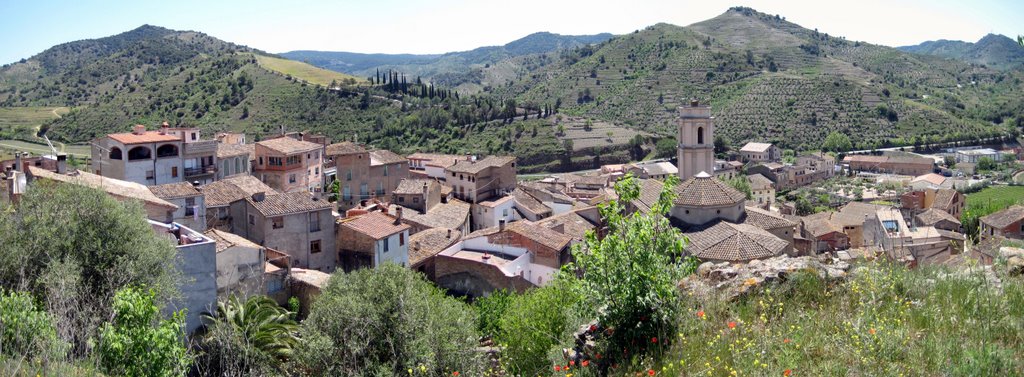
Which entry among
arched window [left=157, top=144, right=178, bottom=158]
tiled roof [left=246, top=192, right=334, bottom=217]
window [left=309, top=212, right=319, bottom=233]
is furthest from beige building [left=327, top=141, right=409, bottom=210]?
window [left=309, top=212, right=319, bottom=233]

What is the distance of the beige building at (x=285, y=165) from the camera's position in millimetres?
37094

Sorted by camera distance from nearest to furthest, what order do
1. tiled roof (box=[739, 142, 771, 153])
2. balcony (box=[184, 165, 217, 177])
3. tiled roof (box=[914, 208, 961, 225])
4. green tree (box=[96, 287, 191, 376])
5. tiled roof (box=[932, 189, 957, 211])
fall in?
green tree (box=[96, 287, 191, 376]) < balcony (box=[184, 165, 217, 177]) < tiled roof (box=[914, 208, 961, 225]) < tiled roof (box=[932, 189, 957, 211]) < tiled roof (box=[739, 142, 771, 153])

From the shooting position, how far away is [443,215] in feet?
125

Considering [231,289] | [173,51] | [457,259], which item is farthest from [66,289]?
[173,51]

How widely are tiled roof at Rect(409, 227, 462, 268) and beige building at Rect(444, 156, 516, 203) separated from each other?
10053 millimetres

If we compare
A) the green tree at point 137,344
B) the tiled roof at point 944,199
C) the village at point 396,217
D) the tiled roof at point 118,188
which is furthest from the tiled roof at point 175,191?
the tiled roof at point 944,199

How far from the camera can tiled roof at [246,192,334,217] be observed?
25.5 m

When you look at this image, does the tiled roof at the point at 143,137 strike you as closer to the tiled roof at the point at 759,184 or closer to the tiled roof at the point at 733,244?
the tiled roof at the point at 733,244

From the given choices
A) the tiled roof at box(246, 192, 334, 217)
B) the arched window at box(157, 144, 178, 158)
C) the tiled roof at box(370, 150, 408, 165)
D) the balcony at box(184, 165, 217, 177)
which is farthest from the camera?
the tiled roof at box(370, 150, 408, 165)

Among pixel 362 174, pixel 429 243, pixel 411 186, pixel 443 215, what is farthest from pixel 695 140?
pixel 429 243

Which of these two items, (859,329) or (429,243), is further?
(429,243)

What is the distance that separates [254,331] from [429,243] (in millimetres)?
13474

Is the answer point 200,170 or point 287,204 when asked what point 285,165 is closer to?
point 200,170

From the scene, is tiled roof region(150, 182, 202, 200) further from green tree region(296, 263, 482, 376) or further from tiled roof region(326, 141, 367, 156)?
tiled roof region(326, 141, 367, 156)
